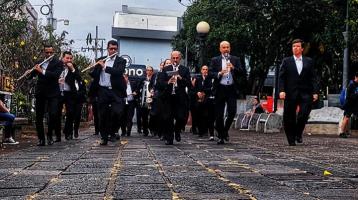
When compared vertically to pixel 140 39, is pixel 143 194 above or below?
below

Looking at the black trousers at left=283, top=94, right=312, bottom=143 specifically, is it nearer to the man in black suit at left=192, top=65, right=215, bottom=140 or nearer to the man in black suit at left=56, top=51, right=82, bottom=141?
the man in black suit at left=192, top=65, right=215, bottom=140

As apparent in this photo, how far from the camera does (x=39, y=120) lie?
11.9 m

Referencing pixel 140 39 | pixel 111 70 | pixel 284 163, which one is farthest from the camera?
pixel 140 39

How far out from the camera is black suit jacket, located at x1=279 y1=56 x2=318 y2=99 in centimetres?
1170

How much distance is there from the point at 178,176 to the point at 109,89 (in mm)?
5707

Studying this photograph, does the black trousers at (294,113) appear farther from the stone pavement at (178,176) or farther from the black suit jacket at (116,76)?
the black suit jacket at (116,76)

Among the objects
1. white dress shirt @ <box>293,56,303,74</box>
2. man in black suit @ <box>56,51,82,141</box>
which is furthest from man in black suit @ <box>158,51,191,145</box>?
man in black suit @ <box>56,51,82,141</box>

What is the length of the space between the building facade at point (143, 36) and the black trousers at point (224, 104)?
221 ft

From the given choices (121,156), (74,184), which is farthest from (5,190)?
(121,156)

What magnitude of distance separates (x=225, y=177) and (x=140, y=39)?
249 ft

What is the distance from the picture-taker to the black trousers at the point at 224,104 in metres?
11.9

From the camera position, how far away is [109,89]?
38.4 ft

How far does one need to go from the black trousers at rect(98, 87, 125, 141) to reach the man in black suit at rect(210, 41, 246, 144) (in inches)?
70.4

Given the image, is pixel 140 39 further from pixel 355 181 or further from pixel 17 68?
pixel 355 181
